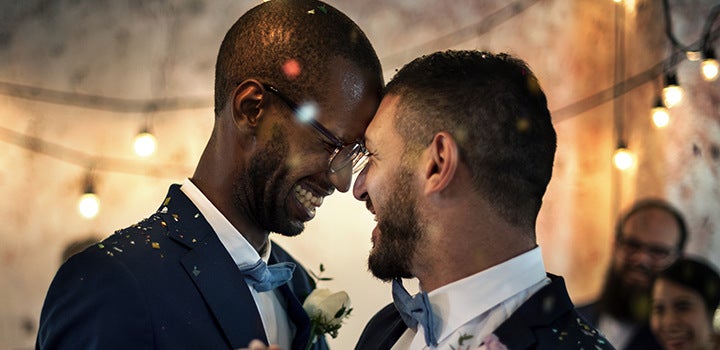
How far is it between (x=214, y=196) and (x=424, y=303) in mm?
584

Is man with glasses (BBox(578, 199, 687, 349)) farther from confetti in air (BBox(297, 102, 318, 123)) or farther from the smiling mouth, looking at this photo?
confetti in air (BBox(297, 102, 318, 123))

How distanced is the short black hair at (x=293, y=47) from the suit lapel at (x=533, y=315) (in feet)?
2.20

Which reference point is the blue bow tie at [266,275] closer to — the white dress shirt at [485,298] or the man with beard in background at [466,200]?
the man with beard in background at [466,200]

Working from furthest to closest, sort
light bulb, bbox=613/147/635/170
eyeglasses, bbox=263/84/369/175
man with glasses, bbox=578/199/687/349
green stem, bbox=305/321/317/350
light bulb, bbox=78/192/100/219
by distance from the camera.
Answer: light bulb, bbox=613/147/635/170, man with glasses, bbox=578/199/687/349, light bulb, bbox=78/192/100/219, green stem, bbox=305/321/317/350, eyeglasses, bbox=263/84/369/175

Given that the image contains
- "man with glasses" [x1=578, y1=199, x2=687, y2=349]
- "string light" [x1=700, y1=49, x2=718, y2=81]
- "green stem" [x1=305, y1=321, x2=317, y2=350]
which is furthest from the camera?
"string light" [x1=700, y1=49, x2=718, y2=81]

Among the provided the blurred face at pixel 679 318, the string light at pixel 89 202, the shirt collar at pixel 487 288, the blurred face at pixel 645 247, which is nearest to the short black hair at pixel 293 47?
the shirt collar at pixel 487 288

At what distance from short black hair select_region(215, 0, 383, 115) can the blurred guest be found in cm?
200

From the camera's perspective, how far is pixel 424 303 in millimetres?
1884

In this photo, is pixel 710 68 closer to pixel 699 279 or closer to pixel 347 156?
pixel 699 279

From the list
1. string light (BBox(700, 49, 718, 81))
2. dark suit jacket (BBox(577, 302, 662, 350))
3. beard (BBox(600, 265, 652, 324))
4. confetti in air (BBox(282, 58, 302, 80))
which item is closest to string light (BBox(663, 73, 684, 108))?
string light (BBox(700, 49, 718, 81))

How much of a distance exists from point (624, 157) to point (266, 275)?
117 inches

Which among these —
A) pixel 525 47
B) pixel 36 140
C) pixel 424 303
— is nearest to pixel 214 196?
pixel 424 303

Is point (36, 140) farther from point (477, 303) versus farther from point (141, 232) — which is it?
point (477, 303)

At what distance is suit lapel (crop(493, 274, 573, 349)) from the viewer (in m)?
1.73
